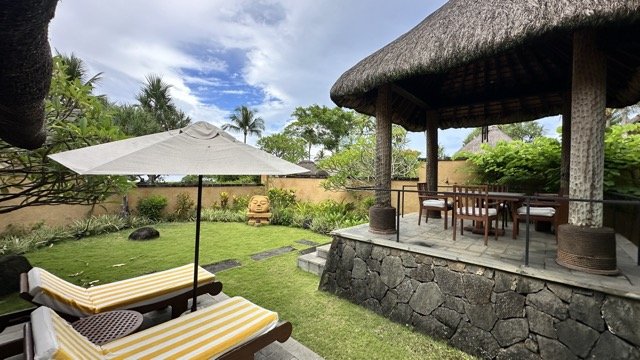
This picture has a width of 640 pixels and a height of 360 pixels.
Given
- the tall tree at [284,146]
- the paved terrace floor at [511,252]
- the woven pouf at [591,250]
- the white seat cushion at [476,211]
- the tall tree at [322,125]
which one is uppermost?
the tall tree at [322,125]

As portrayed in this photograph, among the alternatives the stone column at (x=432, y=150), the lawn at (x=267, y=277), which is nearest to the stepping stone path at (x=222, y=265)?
the lawn at (x=267, y=277)

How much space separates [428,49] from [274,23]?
7.34 meters

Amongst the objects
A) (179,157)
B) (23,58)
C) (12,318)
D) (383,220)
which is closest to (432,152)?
(383,220)

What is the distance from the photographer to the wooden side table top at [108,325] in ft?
7.75

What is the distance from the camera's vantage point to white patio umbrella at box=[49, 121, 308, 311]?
6.05 feet

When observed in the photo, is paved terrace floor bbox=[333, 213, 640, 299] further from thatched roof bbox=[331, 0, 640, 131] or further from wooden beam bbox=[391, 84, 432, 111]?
wooden beam bbox=[391, 84, 432, 111]

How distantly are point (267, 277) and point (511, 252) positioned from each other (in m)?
3.74

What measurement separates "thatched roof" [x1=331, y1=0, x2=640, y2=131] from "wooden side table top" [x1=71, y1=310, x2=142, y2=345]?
13.0ft

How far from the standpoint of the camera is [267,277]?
4793mm

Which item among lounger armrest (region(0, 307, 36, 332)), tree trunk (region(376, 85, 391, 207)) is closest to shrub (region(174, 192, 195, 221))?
lounger armrest (region(0, 307, 36, 332))

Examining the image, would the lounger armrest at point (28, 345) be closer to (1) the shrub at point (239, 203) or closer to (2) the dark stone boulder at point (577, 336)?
(2) the dark stone boulder at point (577, 336)

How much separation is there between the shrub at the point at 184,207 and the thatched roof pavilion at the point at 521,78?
860 centimetres

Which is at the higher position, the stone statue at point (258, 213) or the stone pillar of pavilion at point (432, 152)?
the stone pillar of pavilion at point (432, 152)

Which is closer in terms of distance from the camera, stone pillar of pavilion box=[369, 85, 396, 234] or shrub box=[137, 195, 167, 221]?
stone pillar of pavilion box=[369, 85, 396, 234]
